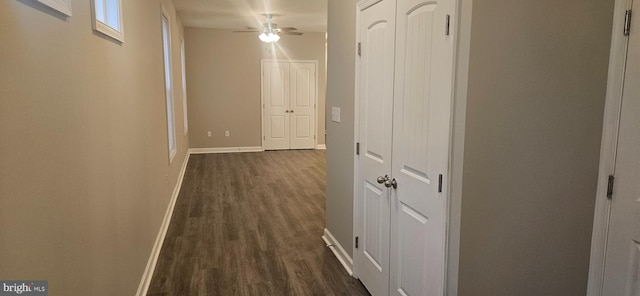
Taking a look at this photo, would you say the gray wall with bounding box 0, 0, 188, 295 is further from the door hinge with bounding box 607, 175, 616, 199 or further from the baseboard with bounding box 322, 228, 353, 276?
the door hinge with bounding box 607, 175, 616, 199

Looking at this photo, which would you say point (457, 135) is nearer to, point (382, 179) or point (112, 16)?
point (382, 179)

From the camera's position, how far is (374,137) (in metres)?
2.66

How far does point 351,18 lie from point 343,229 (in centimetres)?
167

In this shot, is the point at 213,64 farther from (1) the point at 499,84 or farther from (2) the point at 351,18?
(1) the point at 499,84

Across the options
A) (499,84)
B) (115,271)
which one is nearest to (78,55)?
(115,271)

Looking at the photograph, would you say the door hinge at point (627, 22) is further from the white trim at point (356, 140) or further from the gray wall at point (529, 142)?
the white trim at point (356, 140)

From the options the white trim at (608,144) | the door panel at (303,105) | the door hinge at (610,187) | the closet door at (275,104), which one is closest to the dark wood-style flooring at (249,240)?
the white trim at (608,144)

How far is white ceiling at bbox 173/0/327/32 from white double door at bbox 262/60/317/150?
1.10 m

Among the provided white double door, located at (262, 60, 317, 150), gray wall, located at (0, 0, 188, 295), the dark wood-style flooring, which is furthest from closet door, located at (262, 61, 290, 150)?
gray wall, located at (0, 0, 188, 295)

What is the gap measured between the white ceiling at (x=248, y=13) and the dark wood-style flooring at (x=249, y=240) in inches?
→ 104

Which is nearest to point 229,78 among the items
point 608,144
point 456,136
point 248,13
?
point 248,13

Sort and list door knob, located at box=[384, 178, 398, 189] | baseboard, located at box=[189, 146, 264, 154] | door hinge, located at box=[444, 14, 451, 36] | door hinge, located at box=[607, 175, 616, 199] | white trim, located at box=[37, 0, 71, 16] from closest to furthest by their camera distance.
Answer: white trim, located at box=[37, 0, 71, 16] < door hinge, located at box=[607, 175, 616, 199] < door hinge, located at box=[444, 14, 451, 36] < door knob, located at box=[384, 178, 398, 189] < baseboard, located at box=[189, 146, 264, 154]

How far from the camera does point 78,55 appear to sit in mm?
1571

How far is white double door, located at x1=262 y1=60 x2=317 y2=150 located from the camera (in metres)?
9.02
